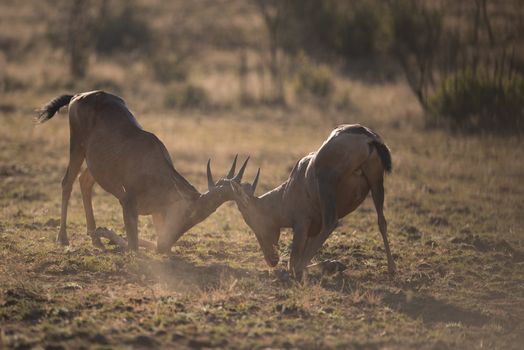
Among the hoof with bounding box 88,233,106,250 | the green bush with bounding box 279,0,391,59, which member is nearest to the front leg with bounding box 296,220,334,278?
the hoof with bounding box 88,233,106,250

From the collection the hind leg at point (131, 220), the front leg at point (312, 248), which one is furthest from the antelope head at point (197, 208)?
the front leg at point (312, 248)

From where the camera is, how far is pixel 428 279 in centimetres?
883

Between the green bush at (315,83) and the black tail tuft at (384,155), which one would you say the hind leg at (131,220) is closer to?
the black tail tuft at (384,155)

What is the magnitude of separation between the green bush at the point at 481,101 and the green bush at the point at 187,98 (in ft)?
26.1

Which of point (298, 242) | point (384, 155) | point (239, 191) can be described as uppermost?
point (384, 155)

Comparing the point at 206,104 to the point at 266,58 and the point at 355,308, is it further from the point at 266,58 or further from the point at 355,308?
the point at 355,308

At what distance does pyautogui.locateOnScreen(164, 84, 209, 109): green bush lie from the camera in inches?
969

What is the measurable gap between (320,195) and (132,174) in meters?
2.41

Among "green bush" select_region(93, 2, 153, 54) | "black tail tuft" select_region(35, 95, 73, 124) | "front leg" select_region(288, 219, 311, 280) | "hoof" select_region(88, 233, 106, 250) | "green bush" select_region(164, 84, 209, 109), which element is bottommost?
"hoof" select_region(88, 233, 106, 250)

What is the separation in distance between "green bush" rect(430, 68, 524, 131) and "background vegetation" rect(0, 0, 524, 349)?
0.05m

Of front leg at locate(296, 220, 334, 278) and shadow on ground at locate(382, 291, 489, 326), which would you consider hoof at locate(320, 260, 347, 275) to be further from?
shadow on ground at locate(382, 291, 489, 326)

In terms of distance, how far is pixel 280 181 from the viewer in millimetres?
14438

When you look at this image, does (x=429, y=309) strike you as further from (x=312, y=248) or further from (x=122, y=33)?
(x=122, y=33)

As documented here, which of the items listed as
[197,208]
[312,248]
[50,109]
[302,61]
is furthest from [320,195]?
[302,61]
